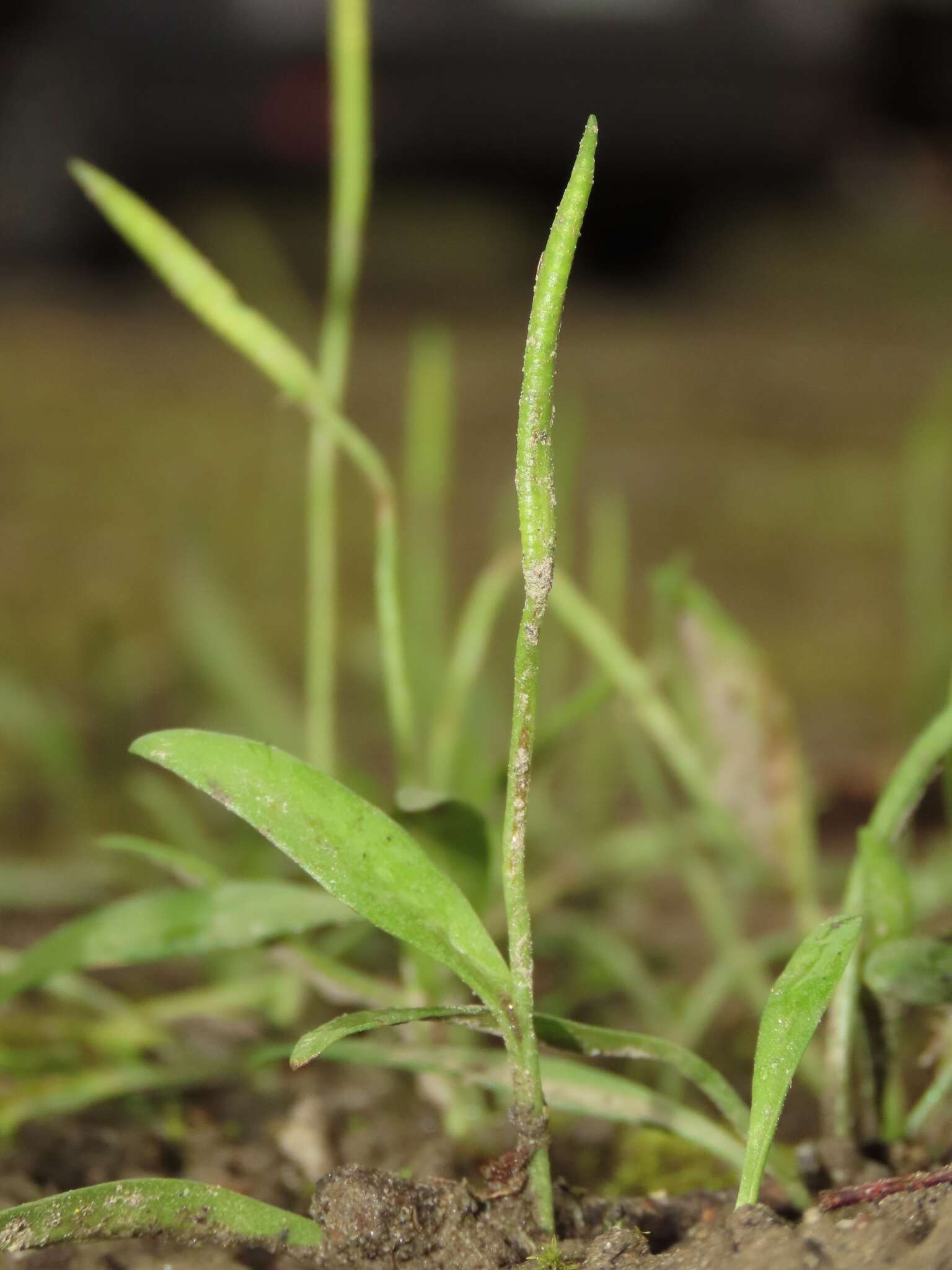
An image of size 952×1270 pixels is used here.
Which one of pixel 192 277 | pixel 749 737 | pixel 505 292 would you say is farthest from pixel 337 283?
pixel 505 292

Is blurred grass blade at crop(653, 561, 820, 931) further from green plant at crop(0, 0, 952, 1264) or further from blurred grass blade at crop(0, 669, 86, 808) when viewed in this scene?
blurred grass blade at crop(0, 669, 86, 808)

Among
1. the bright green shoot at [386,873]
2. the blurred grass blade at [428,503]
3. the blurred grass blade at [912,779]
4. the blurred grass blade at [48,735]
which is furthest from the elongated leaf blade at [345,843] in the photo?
the blurred grass blade at [48,735]

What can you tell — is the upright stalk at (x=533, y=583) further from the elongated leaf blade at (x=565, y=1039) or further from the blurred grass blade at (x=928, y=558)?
the blurred grass blade at (x=928, y=558)

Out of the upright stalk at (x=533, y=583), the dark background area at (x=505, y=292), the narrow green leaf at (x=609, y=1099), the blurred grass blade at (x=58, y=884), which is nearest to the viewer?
the upright stalk at (x=533, y=583)

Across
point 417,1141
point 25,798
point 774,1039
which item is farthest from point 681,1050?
point 25,798

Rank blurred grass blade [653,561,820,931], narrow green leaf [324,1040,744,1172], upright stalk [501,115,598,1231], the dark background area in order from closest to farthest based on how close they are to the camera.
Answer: upright stalk [501,115,598,1231] < narrow green leaf [324,1040,744,1172] < blurred grass blade [653,561,820,931] < the dark background area

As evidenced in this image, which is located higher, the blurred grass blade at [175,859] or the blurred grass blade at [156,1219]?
the blurred grass blade at [175,859]

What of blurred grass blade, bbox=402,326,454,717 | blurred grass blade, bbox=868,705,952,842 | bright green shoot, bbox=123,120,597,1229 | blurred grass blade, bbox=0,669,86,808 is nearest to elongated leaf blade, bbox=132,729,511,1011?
bright green shoot, bbox=123,120,597,1229

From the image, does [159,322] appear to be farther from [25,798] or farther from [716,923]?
[716,923]
